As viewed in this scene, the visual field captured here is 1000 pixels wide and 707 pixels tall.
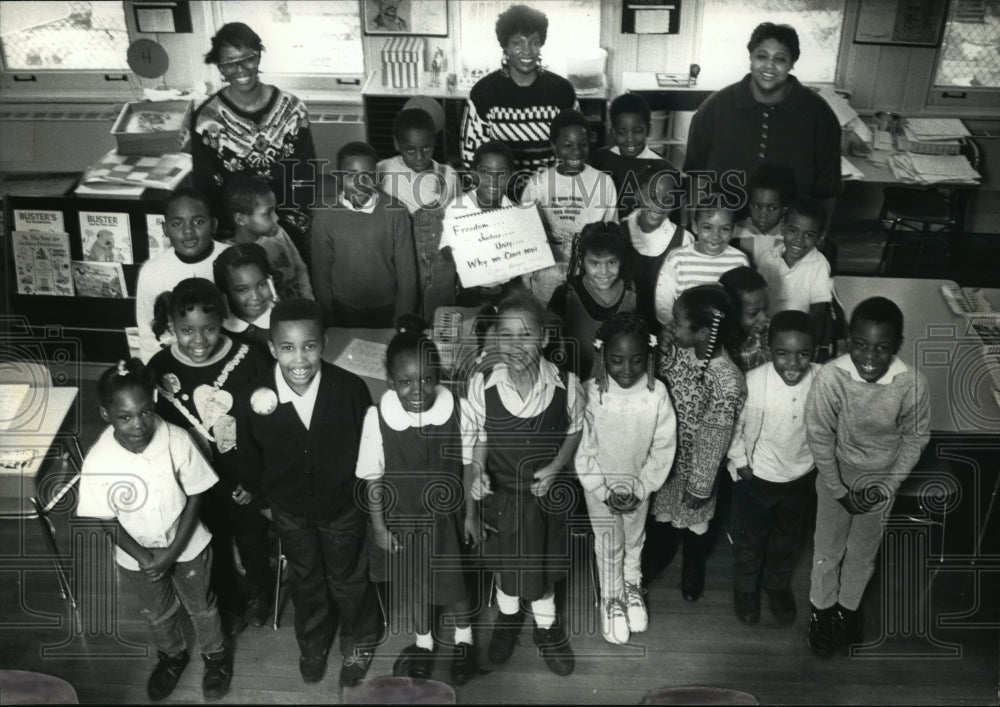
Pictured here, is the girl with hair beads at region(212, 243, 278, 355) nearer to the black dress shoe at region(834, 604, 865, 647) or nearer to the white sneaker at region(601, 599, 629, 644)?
the white sneaker at region(601, 599, 629, 644)

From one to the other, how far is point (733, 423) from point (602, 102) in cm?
309

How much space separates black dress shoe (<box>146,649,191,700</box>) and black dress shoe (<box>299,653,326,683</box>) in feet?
1.22

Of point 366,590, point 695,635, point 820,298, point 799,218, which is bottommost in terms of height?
point 695,635

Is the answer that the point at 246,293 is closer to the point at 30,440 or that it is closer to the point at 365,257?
the point at 365,257

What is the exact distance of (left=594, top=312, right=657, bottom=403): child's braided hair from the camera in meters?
2.58

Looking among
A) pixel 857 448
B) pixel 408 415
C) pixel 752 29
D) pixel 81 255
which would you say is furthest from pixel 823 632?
pixel 752 29

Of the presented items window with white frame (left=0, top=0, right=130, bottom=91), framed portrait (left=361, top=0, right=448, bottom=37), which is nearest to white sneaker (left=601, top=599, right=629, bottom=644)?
framed portrait (left=361, top=0, right=448, bottom=37)

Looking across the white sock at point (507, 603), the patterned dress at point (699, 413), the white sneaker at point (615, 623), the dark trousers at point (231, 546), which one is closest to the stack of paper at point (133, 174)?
the dark trousers at point (231, 546)

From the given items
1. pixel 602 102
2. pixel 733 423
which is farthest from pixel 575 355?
pixel 602 102

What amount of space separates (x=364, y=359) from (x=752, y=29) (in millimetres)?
3668

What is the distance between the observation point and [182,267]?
3000mm

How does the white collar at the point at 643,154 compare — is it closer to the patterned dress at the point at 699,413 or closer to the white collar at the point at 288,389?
the patterned dress at the point at 699,413

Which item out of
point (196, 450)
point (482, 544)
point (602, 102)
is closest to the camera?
point (196, 450)

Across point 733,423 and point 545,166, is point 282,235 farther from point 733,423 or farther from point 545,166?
point 733,423
